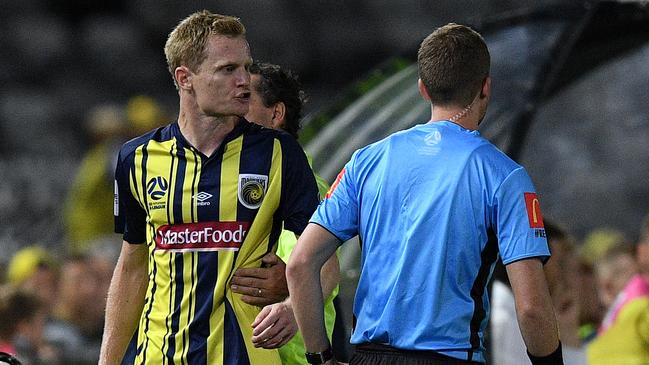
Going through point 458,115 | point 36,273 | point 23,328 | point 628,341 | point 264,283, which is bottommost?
point 36,273

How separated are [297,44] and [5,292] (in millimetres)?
5854

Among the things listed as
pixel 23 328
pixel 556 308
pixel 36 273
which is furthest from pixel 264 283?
pixel 36 273

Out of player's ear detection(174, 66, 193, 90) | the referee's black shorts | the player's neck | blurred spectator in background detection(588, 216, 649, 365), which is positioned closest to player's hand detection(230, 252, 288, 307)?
the referee's black shorts

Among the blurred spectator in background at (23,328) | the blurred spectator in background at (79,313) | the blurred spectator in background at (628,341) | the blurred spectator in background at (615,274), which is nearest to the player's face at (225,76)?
the blurred spectator in background at (628,341)

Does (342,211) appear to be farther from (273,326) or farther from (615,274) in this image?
(615,274)

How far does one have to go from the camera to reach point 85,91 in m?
12.5

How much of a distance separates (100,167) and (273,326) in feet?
26.0

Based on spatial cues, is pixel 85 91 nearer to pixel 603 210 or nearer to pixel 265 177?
pixel 603 210

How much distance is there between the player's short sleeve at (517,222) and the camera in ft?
10.6

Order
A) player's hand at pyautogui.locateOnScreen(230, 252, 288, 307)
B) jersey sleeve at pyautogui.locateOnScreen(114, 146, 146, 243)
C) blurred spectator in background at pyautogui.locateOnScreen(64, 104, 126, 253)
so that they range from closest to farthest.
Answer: player's hand at pyautogui.locateOnScreen(230, 252, 288, 307) → jersey sleeve at pyautogui.locateOnScreen(114, 146, 146, 243) → blurred spectator in background at pyautogui.locateOnScreen(64, 104, 126, 253)

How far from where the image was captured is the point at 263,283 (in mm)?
3678

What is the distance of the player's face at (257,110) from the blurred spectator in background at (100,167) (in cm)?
636

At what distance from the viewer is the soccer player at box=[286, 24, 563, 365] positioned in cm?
327

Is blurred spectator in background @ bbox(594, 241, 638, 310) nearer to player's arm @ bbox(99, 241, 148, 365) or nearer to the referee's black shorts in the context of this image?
player's arm @ bbox(99, 241, 148, 365)
